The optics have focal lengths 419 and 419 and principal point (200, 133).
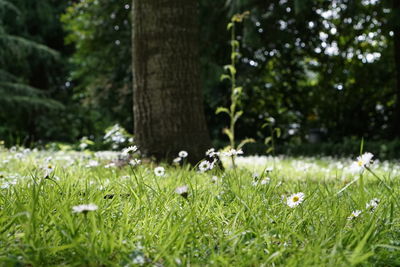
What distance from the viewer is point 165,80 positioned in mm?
4230

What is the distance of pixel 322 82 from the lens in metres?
11.1

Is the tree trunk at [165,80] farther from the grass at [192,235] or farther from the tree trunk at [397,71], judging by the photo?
the tree trunk at [397,71]

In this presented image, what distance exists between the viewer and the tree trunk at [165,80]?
4230 millimetres

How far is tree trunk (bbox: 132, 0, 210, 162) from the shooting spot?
13.9 feet

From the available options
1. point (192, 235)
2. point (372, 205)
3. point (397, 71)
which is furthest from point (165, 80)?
point (397, 71)

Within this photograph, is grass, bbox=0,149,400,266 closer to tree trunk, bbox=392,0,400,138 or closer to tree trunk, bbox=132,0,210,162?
tree trunk, bbox=132,0,210,162

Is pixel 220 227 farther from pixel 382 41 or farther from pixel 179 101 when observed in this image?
pixel 382 41

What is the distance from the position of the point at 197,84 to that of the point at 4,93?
25.6 ft

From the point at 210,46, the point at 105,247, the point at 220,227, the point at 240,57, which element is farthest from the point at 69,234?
the point at 240,57

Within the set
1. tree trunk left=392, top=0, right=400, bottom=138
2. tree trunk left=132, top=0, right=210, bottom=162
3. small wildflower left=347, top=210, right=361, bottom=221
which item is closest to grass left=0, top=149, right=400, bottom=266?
small wildflower left=347, top=210, right=361, bottom=221

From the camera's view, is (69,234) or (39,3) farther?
(39,3)

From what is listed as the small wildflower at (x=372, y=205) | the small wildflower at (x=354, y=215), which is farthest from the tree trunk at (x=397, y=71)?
the small wildflower at (x=354, y=215)

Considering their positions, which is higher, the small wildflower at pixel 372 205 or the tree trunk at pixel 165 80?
the tree trunk at pixel 165 80

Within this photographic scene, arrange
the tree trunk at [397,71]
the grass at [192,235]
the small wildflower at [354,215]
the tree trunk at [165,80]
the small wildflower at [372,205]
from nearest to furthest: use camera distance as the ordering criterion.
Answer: the grass at [192,235], the small wildflower at [354,215], the small wildflower at [372,205], the tree trunk at [165,80], the tree trunk at [397,71]
